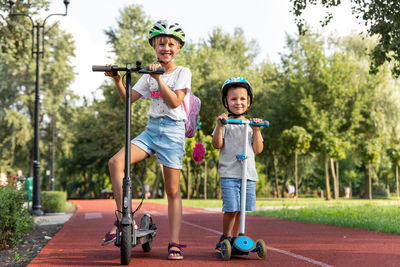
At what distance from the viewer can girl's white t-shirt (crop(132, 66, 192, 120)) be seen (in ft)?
17.6

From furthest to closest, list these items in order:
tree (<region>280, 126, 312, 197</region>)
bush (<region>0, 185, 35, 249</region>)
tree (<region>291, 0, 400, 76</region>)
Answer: tree (<region>280, 126, 312, 197</region>) < tree (<region>291, 0, 400, 76</region>) < bush (<region>0, 185, 35, 249</region>)

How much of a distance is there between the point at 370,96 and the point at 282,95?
20.1 ft

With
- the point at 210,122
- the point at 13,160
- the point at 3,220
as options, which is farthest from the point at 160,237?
the point at 13,160

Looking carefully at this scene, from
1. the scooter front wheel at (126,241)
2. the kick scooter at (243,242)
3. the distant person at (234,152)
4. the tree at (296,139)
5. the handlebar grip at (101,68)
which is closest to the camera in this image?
the scooter front wheel at (126,241)

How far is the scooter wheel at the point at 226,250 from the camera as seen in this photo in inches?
205

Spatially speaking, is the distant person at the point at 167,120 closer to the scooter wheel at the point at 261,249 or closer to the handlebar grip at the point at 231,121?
the handlebar grip at the point at 231,121

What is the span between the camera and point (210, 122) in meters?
42.5

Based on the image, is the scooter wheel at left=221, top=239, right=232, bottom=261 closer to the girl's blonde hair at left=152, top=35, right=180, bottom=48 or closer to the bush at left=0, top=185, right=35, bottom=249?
the girl's blonde hair at left=152, top=35, right=180, bottom=48

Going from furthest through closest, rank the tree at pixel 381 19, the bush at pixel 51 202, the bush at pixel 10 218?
the bush at pixel 51 202 < the tree at pixel 381 19 < the bush at pixel 10 218

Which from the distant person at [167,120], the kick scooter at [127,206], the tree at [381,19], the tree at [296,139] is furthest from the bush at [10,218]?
the tree at [296,139]

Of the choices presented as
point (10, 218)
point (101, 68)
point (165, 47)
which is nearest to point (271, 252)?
point (165, 47)

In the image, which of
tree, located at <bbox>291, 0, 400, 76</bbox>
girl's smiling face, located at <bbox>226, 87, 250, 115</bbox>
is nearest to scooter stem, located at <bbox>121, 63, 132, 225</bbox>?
girl's smiling face, located at <bbox>226, 87, 250, 115</bbox>

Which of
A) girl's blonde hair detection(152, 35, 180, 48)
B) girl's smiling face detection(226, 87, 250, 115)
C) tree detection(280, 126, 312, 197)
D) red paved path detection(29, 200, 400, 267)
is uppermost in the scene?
tree detection(280, 126, 312, 197)

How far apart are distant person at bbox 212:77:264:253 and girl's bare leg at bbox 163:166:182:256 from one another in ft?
1.56
